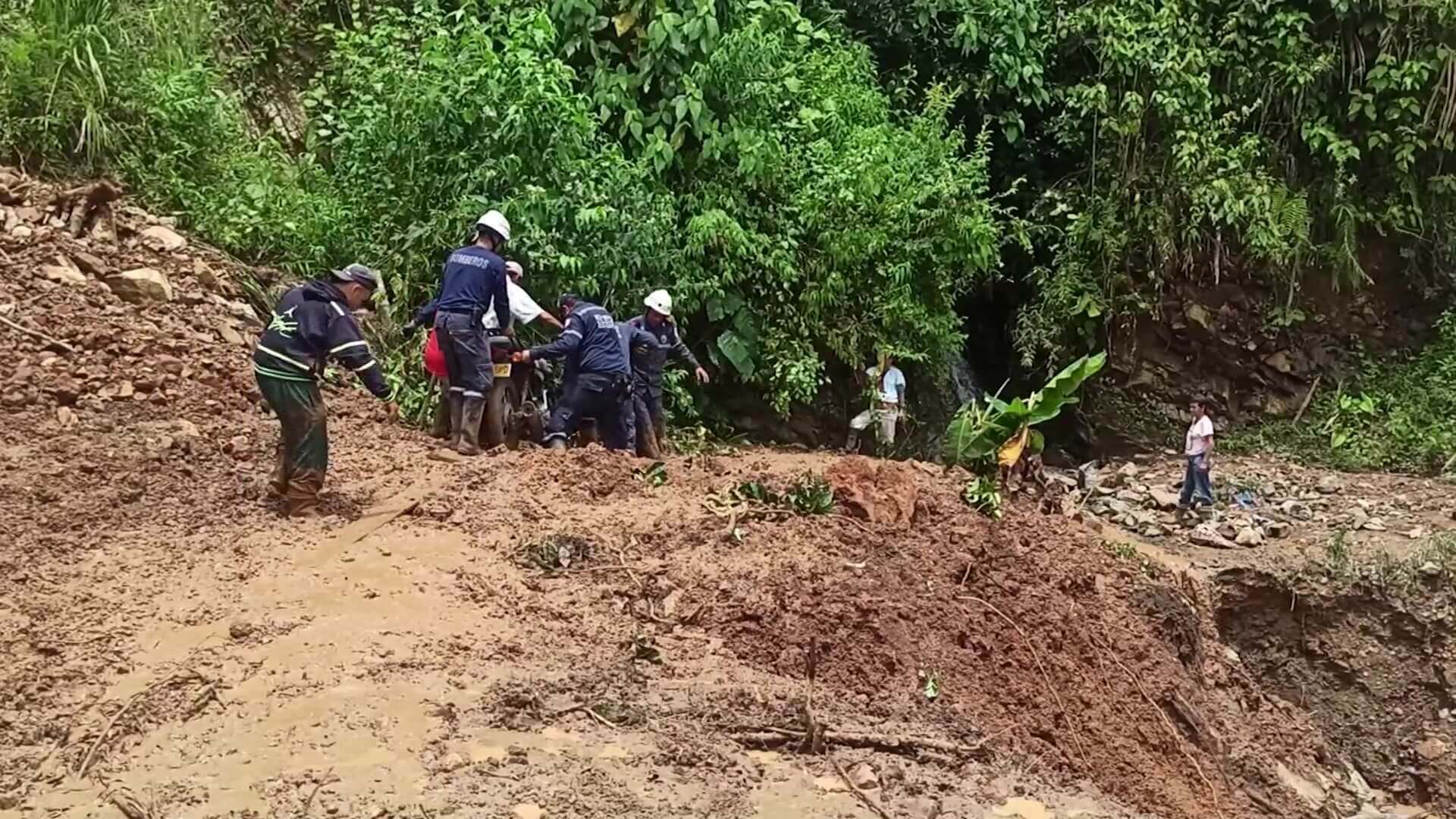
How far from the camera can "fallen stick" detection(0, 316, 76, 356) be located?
339 inches

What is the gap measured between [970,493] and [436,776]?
178 inches

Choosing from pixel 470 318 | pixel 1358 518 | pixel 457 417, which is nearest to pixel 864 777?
pixel 470 318

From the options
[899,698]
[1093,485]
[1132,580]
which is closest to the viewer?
[899,698]

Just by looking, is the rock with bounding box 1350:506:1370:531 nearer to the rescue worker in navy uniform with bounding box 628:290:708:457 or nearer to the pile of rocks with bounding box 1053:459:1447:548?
the pile of rocks with bounding box 1053:459:1447:548

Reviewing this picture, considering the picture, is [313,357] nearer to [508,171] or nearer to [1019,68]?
→ [508,171]

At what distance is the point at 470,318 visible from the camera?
8.16m

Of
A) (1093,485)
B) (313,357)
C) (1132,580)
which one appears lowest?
(1093,485)

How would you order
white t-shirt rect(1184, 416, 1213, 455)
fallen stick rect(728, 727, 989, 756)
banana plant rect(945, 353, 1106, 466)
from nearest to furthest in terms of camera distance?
fallen stick rect(728, 727, 989, 756), banana plant rect(945, 353, 1106, 466), white t-shirt rect(1184, 416, 1213, 455)

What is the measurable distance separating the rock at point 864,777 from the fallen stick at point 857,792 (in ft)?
0.06

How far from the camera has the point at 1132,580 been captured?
7.95m

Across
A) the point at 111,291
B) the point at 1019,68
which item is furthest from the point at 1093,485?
the point at 111,291

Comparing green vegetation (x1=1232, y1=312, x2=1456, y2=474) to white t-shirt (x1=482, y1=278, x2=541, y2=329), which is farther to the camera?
green vegetation (x1=1232, y1=312, x2=1456, y2=474)

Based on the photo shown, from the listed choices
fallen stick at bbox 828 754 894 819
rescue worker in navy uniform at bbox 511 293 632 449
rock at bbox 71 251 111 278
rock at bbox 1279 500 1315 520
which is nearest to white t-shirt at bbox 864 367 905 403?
rock at bbox 1279 500 1315 520

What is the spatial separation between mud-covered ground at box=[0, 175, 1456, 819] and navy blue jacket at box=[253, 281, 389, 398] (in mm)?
901
